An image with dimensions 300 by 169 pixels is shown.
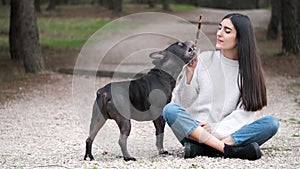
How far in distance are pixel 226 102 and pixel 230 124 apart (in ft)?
0.68

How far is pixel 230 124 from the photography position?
18.2 ft

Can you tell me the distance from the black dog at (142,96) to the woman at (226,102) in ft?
0.44

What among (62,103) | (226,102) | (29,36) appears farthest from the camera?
(29,36)

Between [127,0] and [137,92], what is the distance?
4233cm

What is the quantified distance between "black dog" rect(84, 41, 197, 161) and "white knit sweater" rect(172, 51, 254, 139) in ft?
0.44

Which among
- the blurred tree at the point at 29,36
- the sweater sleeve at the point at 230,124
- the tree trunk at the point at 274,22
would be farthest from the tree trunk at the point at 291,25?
the sweater sleeve at the point at 230,124

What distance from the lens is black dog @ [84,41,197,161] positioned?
5492mm

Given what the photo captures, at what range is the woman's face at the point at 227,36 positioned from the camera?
5555mm

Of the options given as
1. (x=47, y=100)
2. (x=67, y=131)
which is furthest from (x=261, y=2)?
(x=67, y=131)

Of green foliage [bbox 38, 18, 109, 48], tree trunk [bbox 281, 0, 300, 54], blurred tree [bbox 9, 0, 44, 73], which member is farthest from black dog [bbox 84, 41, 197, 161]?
green foliage [bbox 38, 18, 109, 48]

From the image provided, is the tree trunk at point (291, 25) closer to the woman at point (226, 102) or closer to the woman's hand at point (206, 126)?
the woman at point (226, 102)

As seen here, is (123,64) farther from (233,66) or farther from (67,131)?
(233,66)

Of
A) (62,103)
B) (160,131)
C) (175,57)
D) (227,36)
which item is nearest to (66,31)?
(62,103)

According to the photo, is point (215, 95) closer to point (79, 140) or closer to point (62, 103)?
point (79, 140)
